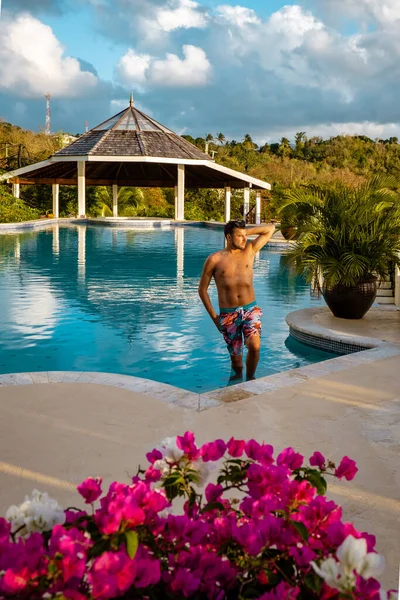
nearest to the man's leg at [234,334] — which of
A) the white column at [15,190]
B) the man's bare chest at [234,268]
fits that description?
the man's bare chest at [234,268]

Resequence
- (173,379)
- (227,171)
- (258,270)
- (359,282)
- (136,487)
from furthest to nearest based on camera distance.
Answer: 1. (227,171)
2. (258,270)
3. (359,282)
4. (173,379)
5. (136,487)

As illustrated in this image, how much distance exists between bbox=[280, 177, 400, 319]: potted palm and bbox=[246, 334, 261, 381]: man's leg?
6.74 feet

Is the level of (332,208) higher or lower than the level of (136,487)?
higher

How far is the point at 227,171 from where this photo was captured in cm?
2683

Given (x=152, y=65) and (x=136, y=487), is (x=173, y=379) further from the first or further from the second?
(x=136, y=487)

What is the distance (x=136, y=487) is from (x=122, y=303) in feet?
28.0

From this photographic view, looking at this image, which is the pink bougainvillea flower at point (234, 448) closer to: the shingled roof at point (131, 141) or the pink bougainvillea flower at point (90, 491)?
the pink bougainvillea flower at point (90, 491)

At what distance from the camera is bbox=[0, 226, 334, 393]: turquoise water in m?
6.62

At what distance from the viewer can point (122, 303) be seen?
9773mm

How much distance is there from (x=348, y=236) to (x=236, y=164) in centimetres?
3367

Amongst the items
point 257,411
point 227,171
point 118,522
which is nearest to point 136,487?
point 118,522

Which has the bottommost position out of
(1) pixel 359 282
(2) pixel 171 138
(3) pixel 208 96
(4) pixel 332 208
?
(1) pixel 359 282

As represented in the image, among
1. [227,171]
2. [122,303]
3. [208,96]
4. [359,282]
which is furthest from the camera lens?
[227,171]

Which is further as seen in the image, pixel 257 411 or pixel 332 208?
pixel 332 208
